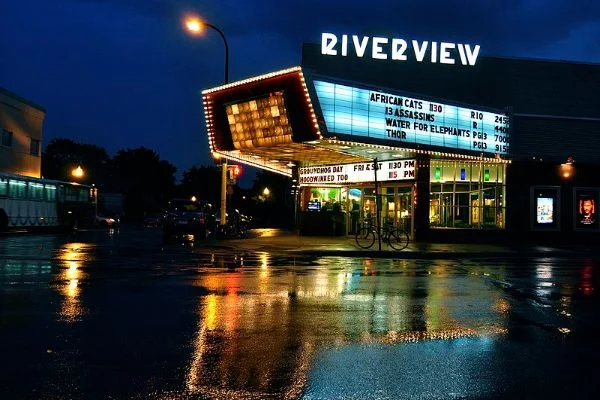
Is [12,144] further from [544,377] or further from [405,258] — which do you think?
[544,377]

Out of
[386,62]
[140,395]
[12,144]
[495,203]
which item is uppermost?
[386,62]

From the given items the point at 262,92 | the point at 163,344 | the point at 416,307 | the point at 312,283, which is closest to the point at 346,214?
the point at 262,92

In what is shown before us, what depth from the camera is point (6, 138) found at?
45.4 m

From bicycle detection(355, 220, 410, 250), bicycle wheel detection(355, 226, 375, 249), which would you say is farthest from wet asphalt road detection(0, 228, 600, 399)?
bicycle wheel detection(355, 226, 375, 249)


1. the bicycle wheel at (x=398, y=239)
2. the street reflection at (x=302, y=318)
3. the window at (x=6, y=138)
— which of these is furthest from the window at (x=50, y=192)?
Result: the street reflection at (x=302, y=318)

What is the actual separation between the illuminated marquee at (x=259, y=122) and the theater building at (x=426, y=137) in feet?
0.20

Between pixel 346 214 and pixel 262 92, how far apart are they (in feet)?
37.7

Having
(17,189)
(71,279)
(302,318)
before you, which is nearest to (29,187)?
(17,189)

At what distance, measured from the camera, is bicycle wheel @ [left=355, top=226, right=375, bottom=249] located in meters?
26.3

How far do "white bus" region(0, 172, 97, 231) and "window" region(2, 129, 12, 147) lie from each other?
245 inches

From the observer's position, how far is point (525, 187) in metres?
31.0

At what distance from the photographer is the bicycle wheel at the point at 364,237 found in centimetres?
2627

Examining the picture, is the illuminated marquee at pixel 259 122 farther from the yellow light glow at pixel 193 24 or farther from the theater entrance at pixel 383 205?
the theater entrance at pixel 383 205

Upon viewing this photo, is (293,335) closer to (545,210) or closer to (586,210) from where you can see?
(545,210)
